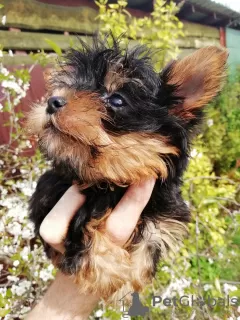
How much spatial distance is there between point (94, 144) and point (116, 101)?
0.20 meters

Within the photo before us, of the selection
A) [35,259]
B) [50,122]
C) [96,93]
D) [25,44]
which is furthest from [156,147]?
[25,44]

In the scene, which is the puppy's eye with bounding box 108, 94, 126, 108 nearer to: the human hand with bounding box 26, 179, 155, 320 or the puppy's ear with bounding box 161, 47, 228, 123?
the puppy's ear with bounding box 161, 47, 228, 123

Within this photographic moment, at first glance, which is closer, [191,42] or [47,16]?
[47,16]

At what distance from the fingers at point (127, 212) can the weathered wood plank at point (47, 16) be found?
8.80 ft

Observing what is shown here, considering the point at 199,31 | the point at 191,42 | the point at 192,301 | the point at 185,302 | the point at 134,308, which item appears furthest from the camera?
the point at 199,31

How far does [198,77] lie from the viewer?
151 centimetres

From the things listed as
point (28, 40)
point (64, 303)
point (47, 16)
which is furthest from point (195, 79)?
point (47, 16)

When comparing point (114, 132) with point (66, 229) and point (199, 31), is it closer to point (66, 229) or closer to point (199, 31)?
point (66, 229)

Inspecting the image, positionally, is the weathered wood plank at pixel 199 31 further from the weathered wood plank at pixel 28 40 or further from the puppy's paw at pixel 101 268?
the puppy's paw at pixel 101 268

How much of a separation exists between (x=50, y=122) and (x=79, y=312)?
2.72 feet

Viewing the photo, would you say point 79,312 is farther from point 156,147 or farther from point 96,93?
point 96,93

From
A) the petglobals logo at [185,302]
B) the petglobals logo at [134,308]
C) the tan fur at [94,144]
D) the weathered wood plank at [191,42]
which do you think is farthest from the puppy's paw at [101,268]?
the weathered wood plank at [191,42]

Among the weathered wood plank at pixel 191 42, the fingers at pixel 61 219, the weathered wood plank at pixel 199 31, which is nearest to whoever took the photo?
the fingers at pixel 61 219

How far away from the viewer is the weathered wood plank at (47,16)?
358cm
